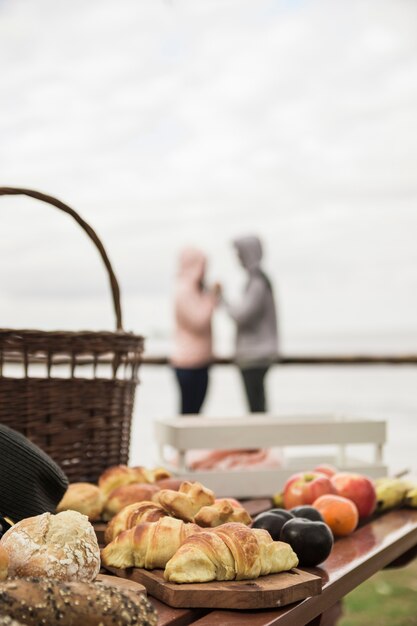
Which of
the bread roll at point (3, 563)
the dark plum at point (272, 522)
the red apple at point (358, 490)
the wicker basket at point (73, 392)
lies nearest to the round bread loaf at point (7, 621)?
the bread roll at point (3, 563)

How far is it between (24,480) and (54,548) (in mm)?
256

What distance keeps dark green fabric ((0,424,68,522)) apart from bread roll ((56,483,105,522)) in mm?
158

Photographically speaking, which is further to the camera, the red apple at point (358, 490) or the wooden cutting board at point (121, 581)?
the red apple at point (358, 490)

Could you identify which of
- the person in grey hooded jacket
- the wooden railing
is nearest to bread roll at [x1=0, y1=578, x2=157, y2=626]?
the person in grey hooded jacket

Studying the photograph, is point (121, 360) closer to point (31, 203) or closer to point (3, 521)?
point (31, 203)

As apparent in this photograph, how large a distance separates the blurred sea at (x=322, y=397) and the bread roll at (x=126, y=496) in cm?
309

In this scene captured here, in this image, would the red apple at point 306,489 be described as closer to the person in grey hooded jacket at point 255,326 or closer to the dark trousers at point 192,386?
the person in grey hooded jacket at point 255,326

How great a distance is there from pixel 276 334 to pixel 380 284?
26.6 feet

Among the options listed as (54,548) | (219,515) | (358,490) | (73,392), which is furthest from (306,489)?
(54,548)

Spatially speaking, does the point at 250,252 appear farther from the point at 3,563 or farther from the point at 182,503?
the point at 3,563

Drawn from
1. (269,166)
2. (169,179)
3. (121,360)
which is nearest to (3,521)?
(121,360)

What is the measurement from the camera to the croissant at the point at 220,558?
0.89m

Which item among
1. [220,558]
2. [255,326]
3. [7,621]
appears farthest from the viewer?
[255,326]

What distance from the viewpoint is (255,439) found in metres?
1.63
